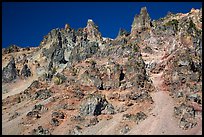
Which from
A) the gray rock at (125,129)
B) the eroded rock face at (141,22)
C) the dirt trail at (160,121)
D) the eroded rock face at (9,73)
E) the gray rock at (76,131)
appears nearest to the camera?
the dirt trail at (160,121)

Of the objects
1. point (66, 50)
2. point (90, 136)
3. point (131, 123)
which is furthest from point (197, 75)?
point (66, 50)

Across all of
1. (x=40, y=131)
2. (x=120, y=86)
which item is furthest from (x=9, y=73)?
(x=40, y=131)

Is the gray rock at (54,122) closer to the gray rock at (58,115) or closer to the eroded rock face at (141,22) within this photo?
the gray rock at (58,115)

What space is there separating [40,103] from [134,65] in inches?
1283

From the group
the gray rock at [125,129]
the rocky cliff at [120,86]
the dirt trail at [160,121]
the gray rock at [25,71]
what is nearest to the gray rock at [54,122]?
the rocky cliff at [120,86]

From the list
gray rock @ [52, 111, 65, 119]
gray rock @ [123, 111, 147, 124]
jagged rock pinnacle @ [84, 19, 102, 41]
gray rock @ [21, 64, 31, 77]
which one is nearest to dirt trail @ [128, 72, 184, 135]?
gray rock @ [123, 111, 147, 124]

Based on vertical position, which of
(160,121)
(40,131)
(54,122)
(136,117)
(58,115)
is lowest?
(160,121)

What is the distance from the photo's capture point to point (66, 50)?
564 ft

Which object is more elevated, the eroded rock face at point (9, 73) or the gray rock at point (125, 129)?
the eroded rock face at point (9, 73)

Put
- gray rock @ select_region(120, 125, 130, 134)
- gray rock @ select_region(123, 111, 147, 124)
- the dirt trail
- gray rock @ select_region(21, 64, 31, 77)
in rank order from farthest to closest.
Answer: gray rock @ select_region(21, 64, 31, 77) → gray rock @ select_region(123, 111, 147, 124) → gray rock @ select_region(120, 125, 130, 134) → the dirt trail

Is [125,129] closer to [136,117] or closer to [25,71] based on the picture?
[136,117]

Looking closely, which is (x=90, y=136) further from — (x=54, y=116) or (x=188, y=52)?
(x=188, y=52)

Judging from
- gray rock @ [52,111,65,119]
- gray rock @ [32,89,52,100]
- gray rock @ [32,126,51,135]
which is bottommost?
gray rock @ [32,126,51,135]

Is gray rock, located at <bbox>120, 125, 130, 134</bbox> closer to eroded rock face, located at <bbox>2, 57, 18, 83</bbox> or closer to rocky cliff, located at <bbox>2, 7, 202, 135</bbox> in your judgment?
rocky cliff, located at <bbox>2, 7, 202, 135</bbox>
